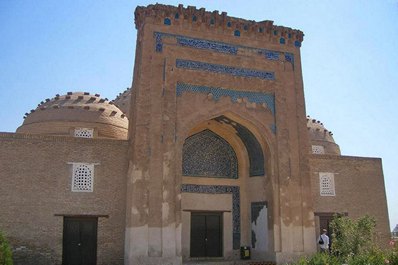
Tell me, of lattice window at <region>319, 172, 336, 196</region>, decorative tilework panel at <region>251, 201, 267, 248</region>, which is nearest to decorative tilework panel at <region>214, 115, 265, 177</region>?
decorative tilework panel at <region>251, 201, 267, 248</region>

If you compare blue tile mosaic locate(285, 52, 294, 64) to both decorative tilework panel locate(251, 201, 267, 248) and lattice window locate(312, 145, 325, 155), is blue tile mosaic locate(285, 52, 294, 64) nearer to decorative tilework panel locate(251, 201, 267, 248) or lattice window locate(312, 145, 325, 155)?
decorative tilework panel locate(251, 201, 267, 248)

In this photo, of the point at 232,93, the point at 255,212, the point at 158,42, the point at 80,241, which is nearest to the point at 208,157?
the point at 255,212

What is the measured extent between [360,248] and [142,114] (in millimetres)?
6699

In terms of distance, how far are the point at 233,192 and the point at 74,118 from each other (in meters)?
6.54

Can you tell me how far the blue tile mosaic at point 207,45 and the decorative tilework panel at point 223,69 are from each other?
51 centimetres

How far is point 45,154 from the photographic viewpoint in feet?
38.5

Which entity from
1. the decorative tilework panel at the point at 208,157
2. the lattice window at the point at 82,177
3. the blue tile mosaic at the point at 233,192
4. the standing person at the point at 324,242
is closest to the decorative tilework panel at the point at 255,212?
the blue tile mosaic at the point at 233,192

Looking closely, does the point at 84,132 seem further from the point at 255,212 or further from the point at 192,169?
the point at 255,212

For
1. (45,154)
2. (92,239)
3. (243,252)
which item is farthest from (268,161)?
(45,154)

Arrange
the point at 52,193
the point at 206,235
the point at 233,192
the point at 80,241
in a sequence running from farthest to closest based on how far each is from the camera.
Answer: the point at 233,192, the point at 206,235, the point at 80,241, the point at 52,193

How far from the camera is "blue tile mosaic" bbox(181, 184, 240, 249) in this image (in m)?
14.0

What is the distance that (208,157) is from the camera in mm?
14586

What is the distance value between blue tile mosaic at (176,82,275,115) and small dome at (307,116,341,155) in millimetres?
7996

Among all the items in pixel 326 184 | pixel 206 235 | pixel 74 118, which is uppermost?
pixel 74 118
